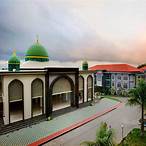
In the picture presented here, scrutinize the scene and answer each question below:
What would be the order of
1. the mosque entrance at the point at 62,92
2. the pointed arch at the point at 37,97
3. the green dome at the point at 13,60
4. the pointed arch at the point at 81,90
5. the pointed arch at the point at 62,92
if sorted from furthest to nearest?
the pointed arch at the point at 81,90, the mosque entrance at the point at 62,92, the pointed arch at the point at 62,92, the pointed arch at the point at 37,97, the green dome at the point at 13,60

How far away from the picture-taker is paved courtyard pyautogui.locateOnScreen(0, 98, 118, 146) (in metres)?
17.8

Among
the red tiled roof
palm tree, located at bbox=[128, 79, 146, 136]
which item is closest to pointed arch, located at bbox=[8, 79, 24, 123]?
palm tree, located at bbox=[128, 79, 146, 136]

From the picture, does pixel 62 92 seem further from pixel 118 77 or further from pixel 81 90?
pixel 118 77

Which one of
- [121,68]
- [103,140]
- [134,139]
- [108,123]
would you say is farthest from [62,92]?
[121,68]

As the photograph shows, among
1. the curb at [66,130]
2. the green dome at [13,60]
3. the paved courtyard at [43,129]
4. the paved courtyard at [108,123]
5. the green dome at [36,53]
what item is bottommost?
the paved courtyard at [108,123]

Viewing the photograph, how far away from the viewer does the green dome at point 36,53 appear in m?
33.0

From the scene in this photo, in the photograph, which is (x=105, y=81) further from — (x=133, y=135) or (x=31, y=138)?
(x=31, y=138)

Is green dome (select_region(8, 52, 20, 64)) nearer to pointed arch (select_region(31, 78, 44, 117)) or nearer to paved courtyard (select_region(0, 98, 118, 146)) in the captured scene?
pointed arch (select_region(31, 78, 44, 117))

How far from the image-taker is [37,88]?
24500 mm

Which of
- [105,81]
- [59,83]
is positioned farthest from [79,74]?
[105,81]

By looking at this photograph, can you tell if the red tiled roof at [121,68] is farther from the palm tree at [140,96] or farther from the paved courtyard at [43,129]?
the palm tree at [140,96]

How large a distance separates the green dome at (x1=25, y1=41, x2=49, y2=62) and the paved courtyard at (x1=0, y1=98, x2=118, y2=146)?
486 inches

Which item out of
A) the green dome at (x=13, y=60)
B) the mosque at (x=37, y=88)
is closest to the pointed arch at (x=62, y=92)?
the mosque at (x=37, y=88)

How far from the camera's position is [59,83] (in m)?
28.1
